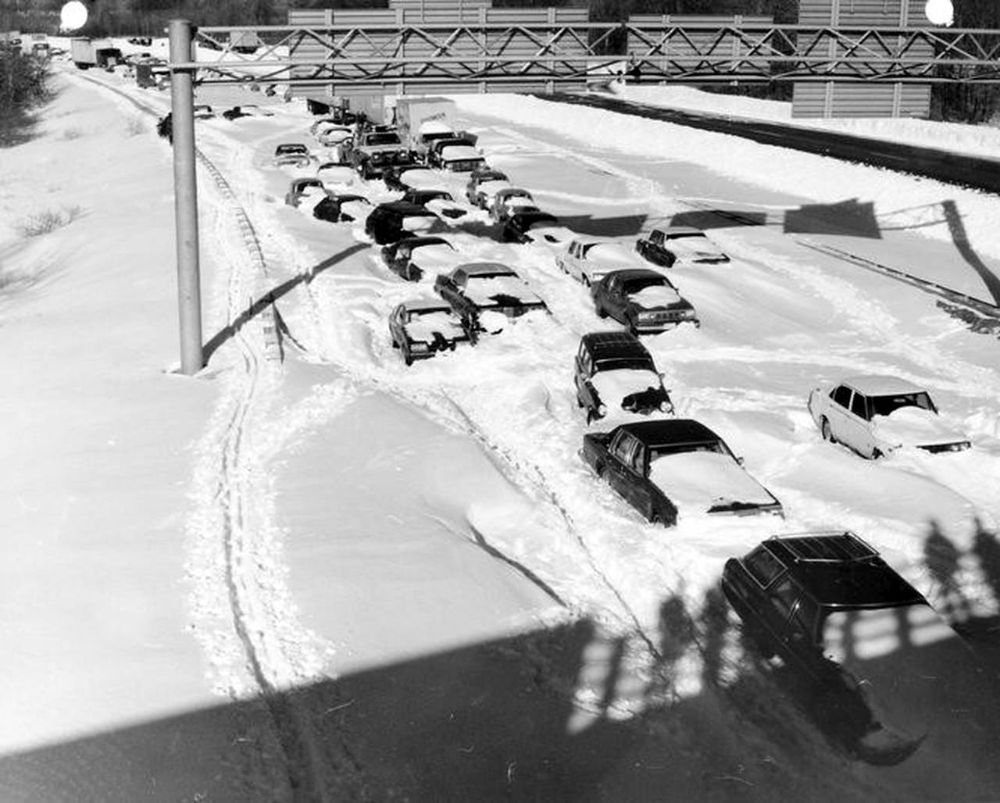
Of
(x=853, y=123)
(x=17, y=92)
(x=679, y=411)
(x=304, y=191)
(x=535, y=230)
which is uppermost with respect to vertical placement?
(x=17, y=92)

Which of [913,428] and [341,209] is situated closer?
[913,428]

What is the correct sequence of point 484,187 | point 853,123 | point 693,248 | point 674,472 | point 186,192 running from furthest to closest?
point 853,123, point 484,187, point 693,248, point 186,192, point 674,472

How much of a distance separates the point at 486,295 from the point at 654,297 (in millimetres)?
3654

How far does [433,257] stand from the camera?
28797 millimetres

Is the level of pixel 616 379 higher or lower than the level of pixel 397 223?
lower

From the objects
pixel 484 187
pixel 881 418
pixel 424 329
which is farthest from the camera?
pixel 484 187

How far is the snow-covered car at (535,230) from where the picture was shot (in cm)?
3216

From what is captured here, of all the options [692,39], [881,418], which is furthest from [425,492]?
[692,39]

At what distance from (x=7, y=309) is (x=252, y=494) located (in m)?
17.2

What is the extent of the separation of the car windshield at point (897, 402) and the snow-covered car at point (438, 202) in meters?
20.8

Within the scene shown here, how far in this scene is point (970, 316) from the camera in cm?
2522

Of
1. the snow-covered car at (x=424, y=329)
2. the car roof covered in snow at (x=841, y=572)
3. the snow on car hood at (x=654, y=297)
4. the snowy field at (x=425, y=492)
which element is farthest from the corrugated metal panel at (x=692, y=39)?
the car roof covered in snow at (x=841, y=572)

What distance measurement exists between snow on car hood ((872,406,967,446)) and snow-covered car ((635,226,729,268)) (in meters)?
12.0

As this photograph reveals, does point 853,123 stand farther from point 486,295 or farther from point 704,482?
point 704,482
